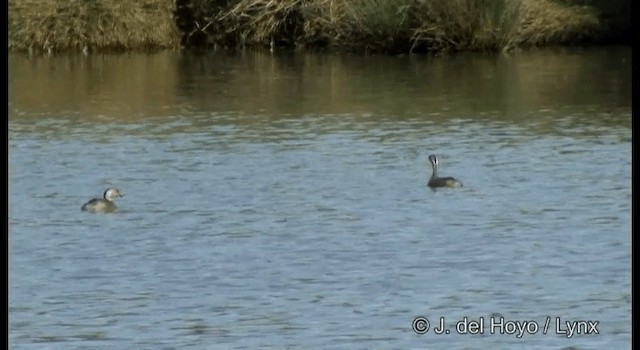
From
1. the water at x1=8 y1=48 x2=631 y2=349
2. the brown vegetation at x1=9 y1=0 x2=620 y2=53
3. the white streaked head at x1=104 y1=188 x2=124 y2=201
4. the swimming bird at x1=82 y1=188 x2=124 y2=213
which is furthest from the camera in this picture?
the brown vegetation at x1=9 y1=0 x2=620 y2=53

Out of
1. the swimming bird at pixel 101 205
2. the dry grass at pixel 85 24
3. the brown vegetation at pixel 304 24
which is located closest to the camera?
the swimming bird at pixel 101 205

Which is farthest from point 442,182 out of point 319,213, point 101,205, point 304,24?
point 304,24

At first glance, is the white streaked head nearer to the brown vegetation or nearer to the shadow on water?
the shadow on water

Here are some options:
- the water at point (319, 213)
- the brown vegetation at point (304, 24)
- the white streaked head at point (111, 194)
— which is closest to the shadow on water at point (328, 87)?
the water at point (319, 213)

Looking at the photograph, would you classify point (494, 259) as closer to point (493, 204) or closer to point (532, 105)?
point (493, 204)

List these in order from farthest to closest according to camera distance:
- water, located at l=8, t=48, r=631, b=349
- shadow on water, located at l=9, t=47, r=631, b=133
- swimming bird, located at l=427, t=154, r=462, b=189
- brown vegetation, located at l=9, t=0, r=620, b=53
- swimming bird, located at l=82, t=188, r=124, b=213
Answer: brown vegetation, located at l=9, t=0, r=620, b=53 < shadow on water, located at l=9, t=47, r=631, b=133 < swimming bird, located at l=427, t=154, r=462, b=189 < swimming bird, located at l=82, t=188, r=124, b=213 < water, located at l=8, t=48, r=631, b=349

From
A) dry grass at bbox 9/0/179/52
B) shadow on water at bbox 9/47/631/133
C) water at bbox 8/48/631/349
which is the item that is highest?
dry grass at bbox 9/0/179/52

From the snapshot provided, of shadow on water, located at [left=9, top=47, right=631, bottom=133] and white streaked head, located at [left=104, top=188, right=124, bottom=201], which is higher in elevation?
shadow on water, located at [left=9, top=47, right=631, bottom=133]

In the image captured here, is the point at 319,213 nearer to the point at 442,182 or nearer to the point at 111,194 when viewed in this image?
the point at 442,182

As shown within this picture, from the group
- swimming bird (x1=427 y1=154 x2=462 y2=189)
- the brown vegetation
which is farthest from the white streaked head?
the brown vegetation

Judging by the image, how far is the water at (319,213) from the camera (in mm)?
10156

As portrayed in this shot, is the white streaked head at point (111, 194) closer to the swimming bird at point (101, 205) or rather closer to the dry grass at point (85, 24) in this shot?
the swimming bird at point (101, 205)

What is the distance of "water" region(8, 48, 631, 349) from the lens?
33.3 ft

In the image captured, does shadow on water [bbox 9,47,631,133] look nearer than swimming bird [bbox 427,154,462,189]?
No
